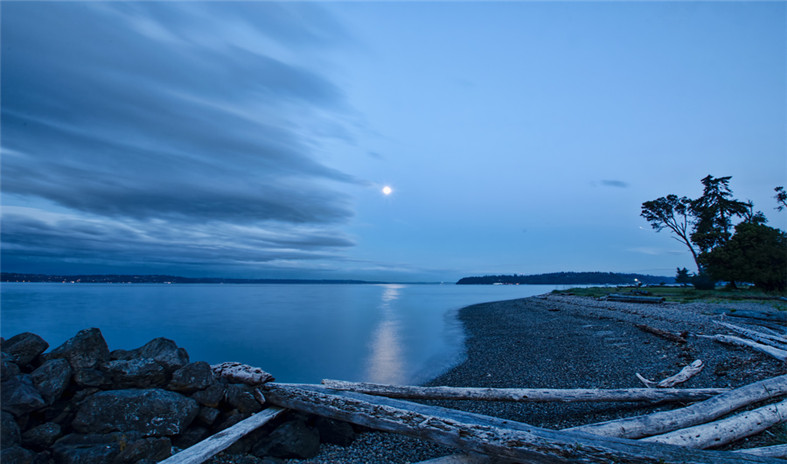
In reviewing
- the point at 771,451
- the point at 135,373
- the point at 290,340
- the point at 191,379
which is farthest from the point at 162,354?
the point at 290,340

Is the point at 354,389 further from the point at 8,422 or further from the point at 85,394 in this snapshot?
the point at 8,422

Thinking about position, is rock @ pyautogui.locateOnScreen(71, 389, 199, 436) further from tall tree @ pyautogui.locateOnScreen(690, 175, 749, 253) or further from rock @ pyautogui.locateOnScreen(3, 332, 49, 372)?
tall tree @ pyautogui.locateOnScreen(690, 175, 749, 253)

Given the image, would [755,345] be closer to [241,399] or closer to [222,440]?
[241,399]

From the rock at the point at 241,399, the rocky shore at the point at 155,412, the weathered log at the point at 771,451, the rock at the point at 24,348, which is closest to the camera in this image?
the weathered log at the point at 771,451

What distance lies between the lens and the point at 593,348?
484 inches

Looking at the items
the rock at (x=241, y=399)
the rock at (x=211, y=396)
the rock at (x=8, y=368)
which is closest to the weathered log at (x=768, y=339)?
the rock at (x=241, y=399)

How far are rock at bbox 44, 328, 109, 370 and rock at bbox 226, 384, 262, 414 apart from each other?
82.0 inches

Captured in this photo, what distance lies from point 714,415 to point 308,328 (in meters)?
25.5

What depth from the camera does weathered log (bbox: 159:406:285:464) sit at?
175 inches

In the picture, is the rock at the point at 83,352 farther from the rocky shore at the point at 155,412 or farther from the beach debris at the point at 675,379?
the beach debris at the point at 675,379

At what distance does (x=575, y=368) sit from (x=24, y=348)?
39.9 ft

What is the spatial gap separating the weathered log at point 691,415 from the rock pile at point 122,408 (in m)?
3.95

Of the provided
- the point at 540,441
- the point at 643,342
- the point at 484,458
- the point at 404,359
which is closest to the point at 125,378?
the point at 484,458

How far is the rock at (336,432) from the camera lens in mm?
5551
